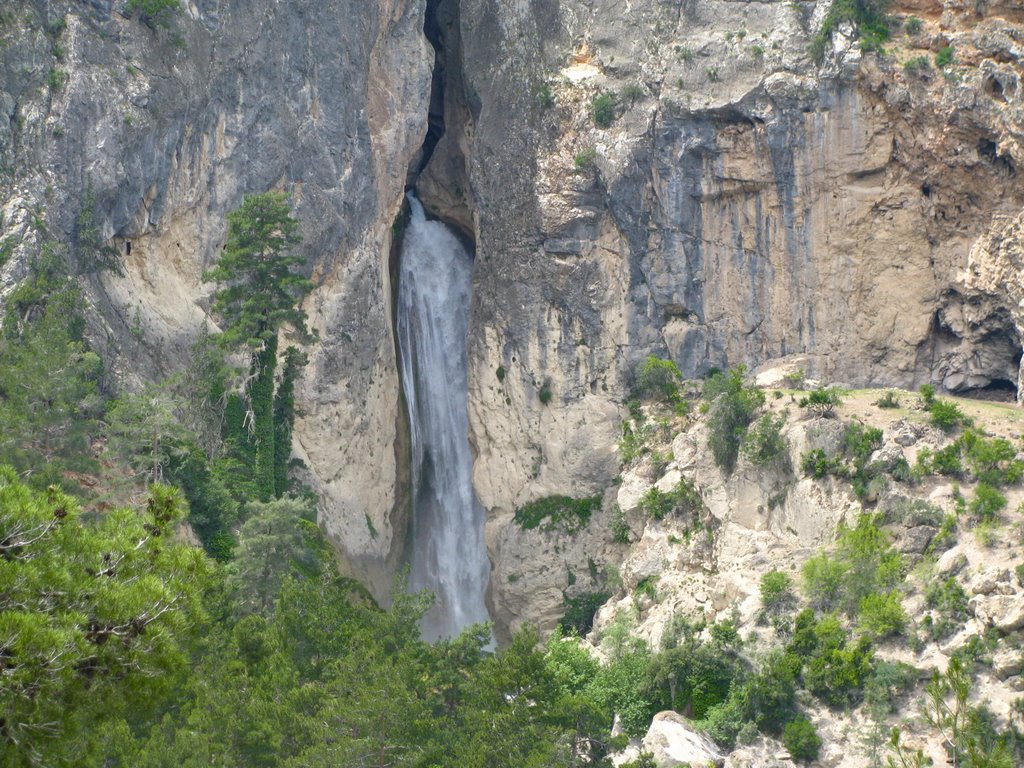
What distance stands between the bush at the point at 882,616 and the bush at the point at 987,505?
3.25 metres

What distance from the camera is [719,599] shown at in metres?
42.6

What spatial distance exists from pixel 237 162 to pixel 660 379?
1659 centimetres

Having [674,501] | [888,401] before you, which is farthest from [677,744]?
[888,401]

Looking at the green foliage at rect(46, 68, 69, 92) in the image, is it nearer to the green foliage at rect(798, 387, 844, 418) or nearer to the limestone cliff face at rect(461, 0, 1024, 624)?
the limestone cliff face at rect(461, 0, 1024, 624)

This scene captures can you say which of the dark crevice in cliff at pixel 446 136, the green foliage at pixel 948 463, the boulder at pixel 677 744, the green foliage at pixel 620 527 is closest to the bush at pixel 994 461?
the green foliage at pixel 948 463

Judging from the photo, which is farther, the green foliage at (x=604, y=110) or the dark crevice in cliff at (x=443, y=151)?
the dark crevice in cliff at (x=443, y=151)

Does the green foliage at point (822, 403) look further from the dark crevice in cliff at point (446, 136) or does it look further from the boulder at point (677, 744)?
→ the dark crevice in cliff at point (446, 136)

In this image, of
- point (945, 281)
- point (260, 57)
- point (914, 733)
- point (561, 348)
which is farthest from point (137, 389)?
point (945, 281)

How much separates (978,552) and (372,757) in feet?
59.4

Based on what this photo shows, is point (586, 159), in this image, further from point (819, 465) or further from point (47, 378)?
point (47, 378)

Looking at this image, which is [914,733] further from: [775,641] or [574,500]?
[574,500]

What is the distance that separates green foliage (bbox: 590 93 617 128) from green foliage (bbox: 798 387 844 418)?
14055 mm

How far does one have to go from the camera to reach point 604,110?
2080 inches

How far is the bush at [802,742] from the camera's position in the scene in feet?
120
